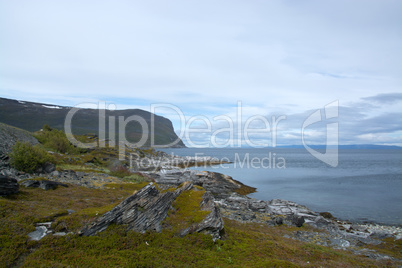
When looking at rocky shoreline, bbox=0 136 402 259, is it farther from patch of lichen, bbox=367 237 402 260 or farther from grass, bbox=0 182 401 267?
grass, bbox=0 182 401 267

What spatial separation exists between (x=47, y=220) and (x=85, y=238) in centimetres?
231

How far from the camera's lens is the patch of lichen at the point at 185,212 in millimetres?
13086

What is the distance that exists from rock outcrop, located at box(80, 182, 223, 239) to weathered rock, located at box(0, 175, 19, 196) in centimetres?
722

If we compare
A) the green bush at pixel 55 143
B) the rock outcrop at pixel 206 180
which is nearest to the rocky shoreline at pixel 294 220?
the rock outcrop at pixel 206 180

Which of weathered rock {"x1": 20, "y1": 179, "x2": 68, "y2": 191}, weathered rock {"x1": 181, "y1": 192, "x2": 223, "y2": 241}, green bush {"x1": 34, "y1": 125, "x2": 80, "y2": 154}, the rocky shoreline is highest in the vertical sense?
green bush {"x1": 34, "y1": 125, "x2": 80, "y2": 154}

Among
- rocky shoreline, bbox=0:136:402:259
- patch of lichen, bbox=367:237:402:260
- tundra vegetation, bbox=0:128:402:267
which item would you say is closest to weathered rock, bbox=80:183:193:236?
rocky shoreline, bbox=0:136:402:259

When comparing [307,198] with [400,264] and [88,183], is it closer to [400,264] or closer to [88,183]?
[400,264]

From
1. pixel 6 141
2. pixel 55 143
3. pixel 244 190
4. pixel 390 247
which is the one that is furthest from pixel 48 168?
pixel 244 190

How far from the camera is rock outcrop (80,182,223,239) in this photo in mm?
11578

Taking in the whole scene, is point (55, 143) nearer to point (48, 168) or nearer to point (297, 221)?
point (48, 168)

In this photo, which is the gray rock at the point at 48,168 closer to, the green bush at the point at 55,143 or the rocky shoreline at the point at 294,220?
the rocky shoreline at the point at 294,220

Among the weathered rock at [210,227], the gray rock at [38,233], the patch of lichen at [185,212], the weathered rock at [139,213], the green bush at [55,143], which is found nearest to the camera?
the gray rock at [38,233]

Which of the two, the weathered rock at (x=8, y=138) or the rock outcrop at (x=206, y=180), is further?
the rock outcrop at (x=206, y=180)

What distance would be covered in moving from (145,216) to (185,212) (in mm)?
2873
